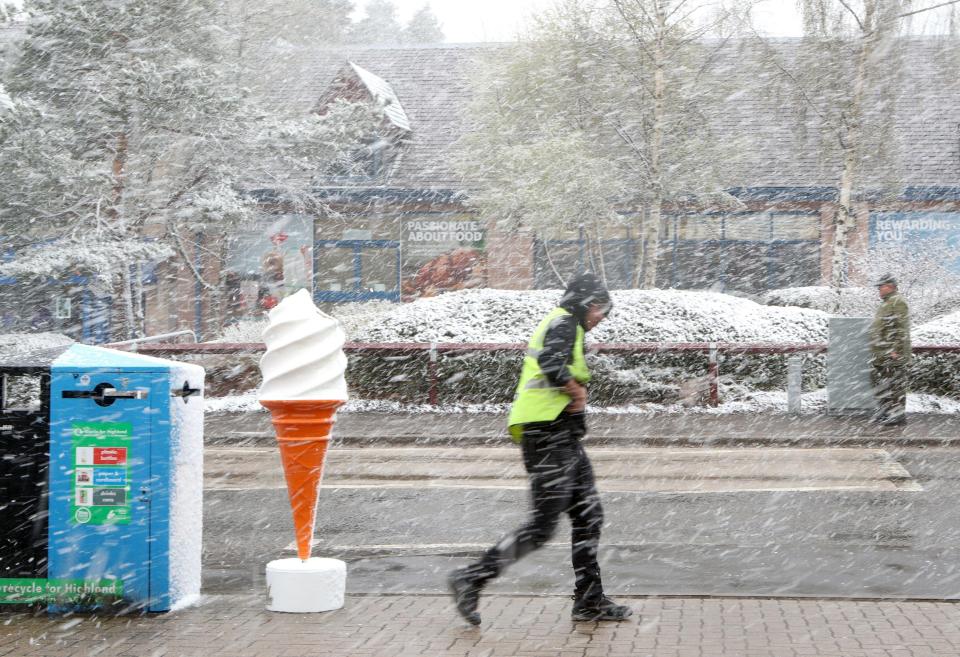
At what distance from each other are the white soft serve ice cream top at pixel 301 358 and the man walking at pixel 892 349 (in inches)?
388

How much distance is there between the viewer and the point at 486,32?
101ft

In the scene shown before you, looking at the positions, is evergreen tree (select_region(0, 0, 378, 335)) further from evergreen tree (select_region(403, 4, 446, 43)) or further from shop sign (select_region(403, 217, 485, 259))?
evergreen tree (select_region(403, 4, 446, 43))

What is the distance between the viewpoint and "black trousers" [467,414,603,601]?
596 centimetres

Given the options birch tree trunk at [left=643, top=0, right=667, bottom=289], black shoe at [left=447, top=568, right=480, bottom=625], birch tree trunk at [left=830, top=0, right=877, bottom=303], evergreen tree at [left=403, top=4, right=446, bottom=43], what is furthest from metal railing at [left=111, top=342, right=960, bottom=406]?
evergreen tree at [left=403, top=4, right=446, bottom=43]

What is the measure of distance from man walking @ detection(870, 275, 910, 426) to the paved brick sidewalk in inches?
348

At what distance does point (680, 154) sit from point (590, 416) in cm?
1147

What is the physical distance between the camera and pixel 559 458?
600 cm

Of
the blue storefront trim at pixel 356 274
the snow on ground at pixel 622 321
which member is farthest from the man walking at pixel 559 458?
the blue storefront trim at pixel 356 274

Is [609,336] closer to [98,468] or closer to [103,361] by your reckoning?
[103,361]

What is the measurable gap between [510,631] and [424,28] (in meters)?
76.8

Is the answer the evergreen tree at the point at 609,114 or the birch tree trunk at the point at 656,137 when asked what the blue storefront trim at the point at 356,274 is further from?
the birch tree trunk at the point at 656,137

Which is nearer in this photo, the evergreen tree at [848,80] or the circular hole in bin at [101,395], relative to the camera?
the circular hole in bin at [101,395]

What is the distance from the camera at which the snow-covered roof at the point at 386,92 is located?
100ft

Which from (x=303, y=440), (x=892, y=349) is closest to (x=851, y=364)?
(x=892, y=349)
